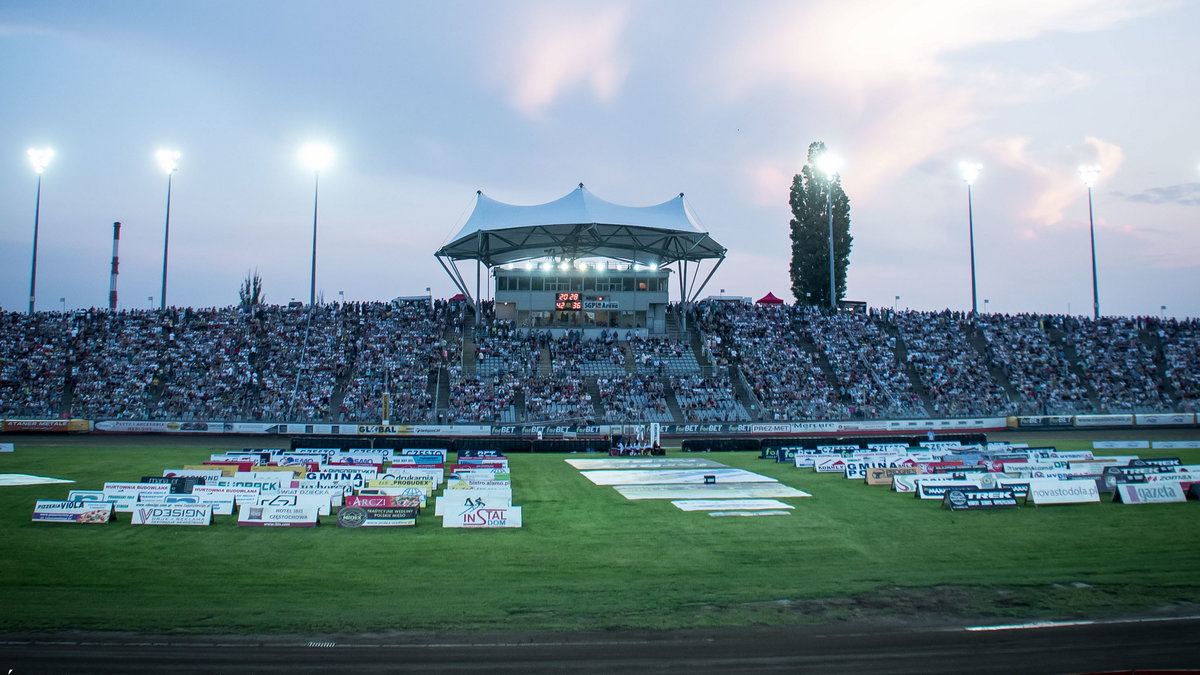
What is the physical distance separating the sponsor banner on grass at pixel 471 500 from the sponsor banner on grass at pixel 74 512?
29.1 feet

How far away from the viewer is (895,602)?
47.4ft

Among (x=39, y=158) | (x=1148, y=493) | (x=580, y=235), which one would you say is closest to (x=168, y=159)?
(x=39, y=158)

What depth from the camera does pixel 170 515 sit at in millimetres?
20516

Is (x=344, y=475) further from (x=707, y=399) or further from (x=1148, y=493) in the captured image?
(x=707, y=399)

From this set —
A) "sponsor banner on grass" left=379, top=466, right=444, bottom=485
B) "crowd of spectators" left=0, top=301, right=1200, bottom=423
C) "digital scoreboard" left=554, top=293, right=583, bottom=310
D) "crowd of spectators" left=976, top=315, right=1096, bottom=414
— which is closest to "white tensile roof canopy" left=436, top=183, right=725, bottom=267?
"digital scoreboard" left=554, top=293, right=583, bottom=310

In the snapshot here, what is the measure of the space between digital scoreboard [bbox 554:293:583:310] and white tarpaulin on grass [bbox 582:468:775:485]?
30417 mm

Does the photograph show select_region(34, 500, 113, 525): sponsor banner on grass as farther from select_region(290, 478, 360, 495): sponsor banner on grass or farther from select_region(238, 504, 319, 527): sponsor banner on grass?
select_region(290, 478, 360, 495): sponsor banner on grass

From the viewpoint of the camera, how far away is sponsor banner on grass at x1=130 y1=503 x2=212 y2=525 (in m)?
20.4

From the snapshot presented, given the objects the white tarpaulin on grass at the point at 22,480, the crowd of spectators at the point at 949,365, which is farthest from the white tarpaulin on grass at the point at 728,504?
the crowd of spectators at the point at 949,365

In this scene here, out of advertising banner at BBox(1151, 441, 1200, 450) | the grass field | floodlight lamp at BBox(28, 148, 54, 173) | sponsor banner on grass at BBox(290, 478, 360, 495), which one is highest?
floodlight lamp at BBox(28, 148, 54, 173)

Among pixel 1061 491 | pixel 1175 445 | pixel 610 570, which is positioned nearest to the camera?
pixel 610 570

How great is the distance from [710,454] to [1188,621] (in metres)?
27.2

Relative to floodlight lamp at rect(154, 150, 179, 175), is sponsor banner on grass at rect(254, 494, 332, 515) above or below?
below

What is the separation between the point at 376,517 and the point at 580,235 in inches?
1619
